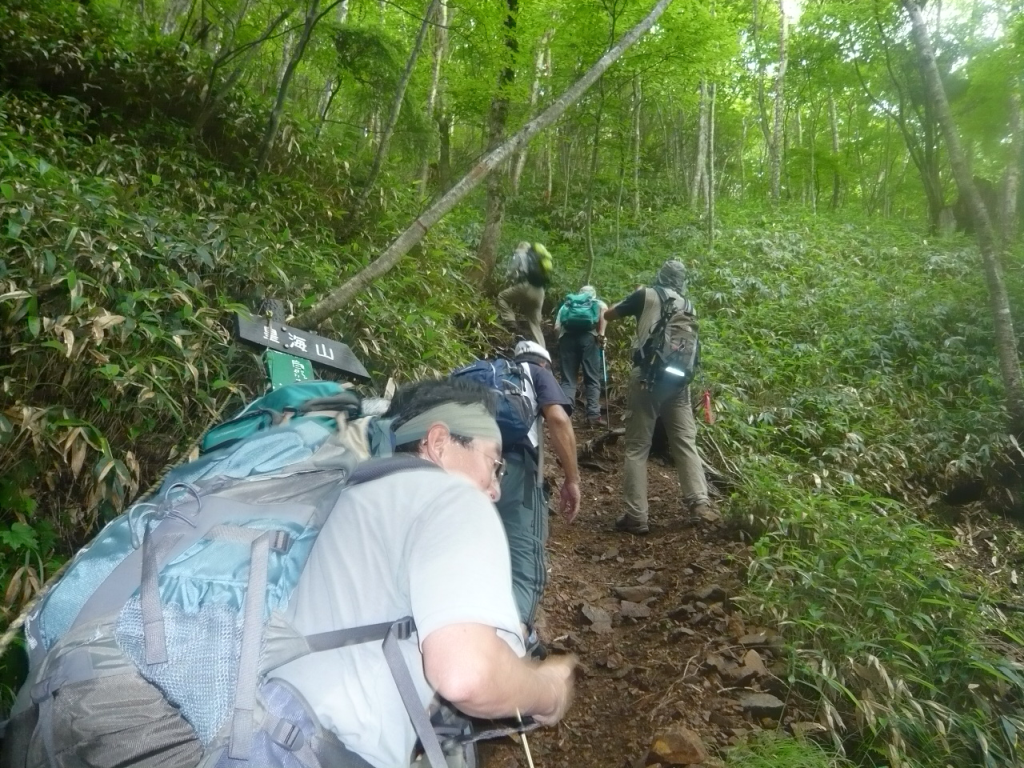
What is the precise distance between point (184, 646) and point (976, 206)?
737cm

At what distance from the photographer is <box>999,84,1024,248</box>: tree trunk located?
11.5m

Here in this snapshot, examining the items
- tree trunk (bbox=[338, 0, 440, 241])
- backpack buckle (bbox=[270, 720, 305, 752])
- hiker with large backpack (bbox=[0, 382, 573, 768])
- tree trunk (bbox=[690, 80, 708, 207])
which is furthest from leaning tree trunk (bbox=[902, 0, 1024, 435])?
tree trunk (bbox=[690, 80, 708, 207])

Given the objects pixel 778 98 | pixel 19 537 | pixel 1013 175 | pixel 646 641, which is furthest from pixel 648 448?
pixel 778 98

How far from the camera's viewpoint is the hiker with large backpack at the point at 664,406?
527 cm

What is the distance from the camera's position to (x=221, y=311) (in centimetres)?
426

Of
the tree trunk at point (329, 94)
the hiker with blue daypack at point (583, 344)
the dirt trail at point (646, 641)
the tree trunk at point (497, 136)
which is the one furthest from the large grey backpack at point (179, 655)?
the tree trunk at point (497, 136)

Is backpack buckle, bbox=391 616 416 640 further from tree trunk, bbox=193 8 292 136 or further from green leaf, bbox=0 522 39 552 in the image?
tree trunk, bbox=193 8 292 136

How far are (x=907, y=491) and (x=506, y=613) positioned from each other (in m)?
6.63

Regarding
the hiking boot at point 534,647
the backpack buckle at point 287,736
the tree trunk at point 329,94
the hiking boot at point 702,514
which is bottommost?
the hiking boot at point 534,647

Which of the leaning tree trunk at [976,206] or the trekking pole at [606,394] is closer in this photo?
the leaning tree trunk at [976,206]

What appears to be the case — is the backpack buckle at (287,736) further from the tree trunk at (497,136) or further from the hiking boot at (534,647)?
the tree trunk at (497,136)

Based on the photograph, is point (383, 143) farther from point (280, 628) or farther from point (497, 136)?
point (280, 628)

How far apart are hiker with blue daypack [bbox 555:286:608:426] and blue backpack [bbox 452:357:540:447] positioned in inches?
168

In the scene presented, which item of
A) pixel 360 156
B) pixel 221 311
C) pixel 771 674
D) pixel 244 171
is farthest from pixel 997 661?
pixel 360 156
